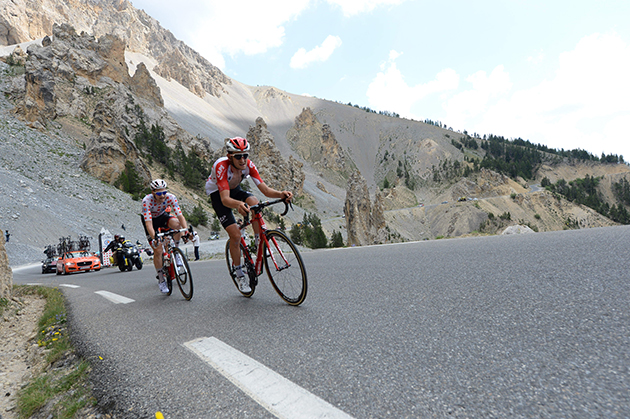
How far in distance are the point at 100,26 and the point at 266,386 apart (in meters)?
225

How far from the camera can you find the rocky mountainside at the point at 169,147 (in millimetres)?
39719

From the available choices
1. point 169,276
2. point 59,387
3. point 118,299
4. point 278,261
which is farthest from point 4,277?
point 278,261

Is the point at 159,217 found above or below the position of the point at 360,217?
below

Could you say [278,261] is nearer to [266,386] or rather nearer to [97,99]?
[266,386]

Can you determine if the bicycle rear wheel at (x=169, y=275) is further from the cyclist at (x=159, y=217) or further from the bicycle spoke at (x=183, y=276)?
the bicycle spoke at (x=183, y=276)

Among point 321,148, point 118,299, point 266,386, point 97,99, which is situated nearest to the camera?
point 266,386

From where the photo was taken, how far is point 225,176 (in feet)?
14.8

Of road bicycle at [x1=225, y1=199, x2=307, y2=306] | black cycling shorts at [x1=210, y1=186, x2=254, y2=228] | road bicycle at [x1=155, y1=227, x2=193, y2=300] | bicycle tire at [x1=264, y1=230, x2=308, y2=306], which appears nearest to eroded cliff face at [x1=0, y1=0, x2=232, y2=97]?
road bicycle at [x1=155, y1=227, x2=193, y2=300]

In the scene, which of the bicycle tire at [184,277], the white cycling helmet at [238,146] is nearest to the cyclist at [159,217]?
the bicycle tire at [184,277]

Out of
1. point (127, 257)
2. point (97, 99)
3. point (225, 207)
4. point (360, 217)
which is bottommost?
point (127, 257)

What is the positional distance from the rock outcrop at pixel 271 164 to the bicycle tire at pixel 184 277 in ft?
258

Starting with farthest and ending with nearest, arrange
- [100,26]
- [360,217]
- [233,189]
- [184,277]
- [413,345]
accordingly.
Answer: [100,26] < [360,217] < [184,277] < [233,189] < [413,345]

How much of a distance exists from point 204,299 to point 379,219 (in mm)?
50762

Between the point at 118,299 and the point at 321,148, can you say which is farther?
the point at 321,148
